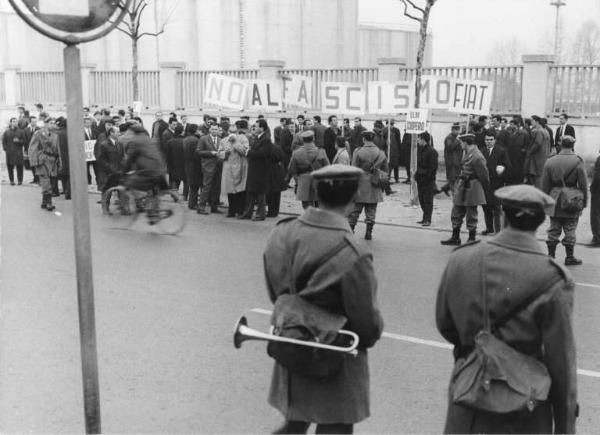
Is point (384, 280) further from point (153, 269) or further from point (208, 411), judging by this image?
point (208, 411)

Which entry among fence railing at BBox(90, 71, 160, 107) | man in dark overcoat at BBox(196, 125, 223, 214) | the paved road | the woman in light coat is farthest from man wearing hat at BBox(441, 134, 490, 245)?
fence railing at BBox(90, 71, 160, 107)

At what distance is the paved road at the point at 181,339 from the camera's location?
5.45 metres

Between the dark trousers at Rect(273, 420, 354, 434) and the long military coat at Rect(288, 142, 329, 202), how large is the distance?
31.3ft

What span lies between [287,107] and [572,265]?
1755 cm

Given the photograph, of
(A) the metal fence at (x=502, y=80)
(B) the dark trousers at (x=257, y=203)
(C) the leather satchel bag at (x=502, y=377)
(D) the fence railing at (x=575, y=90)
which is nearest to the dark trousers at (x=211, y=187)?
(B) the dark trousers at (x=257, y=203)

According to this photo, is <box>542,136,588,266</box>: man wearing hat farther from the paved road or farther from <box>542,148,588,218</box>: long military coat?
the paved road

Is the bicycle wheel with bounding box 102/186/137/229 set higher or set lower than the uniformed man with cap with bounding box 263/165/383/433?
lower

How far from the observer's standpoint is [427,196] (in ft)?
46.8

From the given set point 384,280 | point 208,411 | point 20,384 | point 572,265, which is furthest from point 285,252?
point 572,265

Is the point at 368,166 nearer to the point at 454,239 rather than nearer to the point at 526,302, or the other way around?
the point at 454,239

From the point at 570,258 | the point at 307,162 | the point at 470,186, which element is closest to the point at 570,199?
the point at 570,258

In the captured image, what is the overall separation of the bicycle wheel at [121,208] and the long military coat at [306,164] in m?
2.68

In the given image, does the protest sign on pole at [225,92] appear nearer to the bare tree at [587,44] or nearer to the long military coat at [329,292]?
the long military coat at [329,292]

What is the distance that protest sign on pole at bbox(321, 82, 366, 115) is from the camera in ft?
60.5
